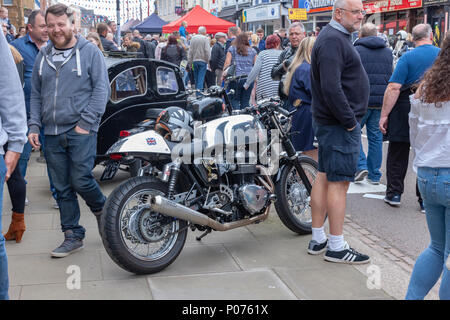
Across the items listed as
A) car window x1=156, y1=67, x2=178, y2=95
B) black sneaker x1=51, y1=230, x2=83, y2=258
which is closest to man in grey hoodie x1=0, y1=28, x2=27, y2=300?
black sneaker x1=51, y1=230, x2=83, y2=258

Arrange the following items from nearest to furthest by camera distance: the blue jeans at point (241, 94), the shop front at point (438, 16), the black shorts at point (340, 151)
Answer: the black shorts at point (340, 151) < the blue jeans at point (241, 94) < the shop front at point (438, 16)

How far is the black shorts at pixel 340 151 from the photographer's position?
4648 mm

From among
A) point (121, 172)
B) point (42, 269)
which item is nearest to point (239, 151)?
point (42, 269)

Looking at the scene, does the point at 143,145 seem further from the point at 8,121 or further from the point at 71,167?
the point at 8,121

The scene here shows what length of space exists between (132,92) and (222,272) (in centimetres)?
364

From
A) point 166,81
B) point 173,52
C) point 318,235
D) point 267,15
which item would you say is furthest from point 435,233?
point 267,15

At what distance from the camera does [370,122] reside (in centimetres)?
772

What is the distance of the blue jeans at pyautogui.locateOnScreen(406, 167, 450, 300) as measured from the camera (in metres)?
3.32

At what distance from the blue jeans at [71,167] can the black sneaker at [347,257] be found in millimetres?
1963

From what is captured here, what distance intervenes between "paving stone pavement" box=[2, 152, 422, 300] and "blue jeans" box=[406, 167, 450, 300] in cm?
54

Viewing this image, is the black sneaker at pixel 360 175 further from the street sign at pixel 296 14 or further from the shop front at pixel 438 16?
the shop front at pixel 438 16

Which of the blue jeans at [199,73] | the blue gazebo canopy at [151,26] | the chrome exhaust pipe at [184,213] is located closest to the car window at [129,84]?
the chrome exhaust pipe at [184,213]
